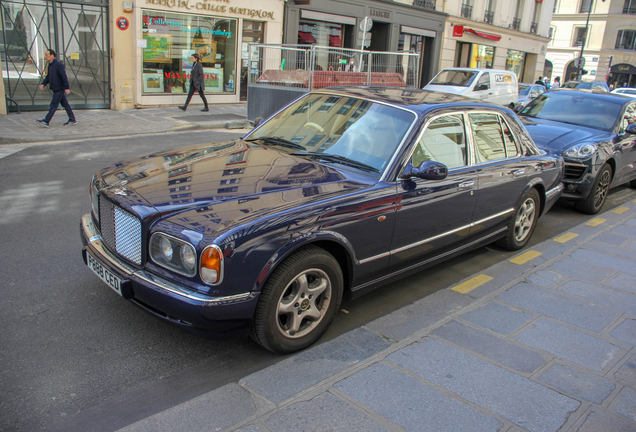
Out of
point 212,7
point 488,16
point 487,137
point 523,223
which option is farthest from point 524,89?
point 487,137

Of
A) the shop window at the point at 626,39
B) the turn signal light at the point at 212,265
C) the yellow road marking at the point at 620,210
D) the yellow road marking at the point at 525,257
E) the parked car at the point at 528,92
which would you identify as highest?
the shop window at the point at 626,39

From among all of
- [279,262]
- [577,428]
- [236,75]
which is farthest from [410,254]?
[236,75]

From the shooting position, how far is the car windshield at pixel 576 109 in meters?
8.16

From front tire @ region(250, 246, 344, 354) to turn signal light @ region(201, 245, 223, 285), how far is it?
0.33 m

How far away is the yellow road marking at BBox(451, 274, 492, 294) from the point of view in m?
4.56

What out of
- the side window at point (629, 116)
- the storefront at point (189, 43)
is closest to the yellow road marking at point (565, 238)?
the side window at point (629, 116)

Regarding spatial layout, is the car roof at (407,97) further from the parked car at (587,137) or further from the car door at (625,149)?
the car door at (625,149)

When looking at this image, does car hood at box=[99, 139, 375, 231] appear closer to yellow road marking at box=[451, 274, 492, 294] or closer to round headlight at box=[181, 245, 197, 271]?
round headlight at box=[181, 245, 197, 271]

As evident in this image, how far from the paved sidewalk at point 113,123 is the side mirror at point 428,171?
30.9 ft

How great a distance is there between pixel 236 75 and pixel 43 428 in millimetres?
17260

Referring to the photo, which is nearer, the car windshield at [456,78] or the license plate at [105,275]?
the license plate at [105,275]

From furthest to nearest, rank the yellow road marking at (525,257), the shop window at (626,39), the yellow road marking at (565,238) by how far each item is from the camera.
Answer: the shop window at (626,39), the yellow road marking at (565,238), the yellow road marking at (525,257)

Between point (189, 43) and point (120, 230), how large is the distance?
15343 mm

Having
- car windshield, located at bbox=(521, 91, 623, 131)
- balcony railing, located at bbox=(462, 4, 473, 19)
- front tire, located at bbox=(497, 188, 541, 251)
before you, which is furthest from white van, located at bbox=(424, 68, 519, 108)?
front tire, located at bbox=(497, 188, 541, 251)
